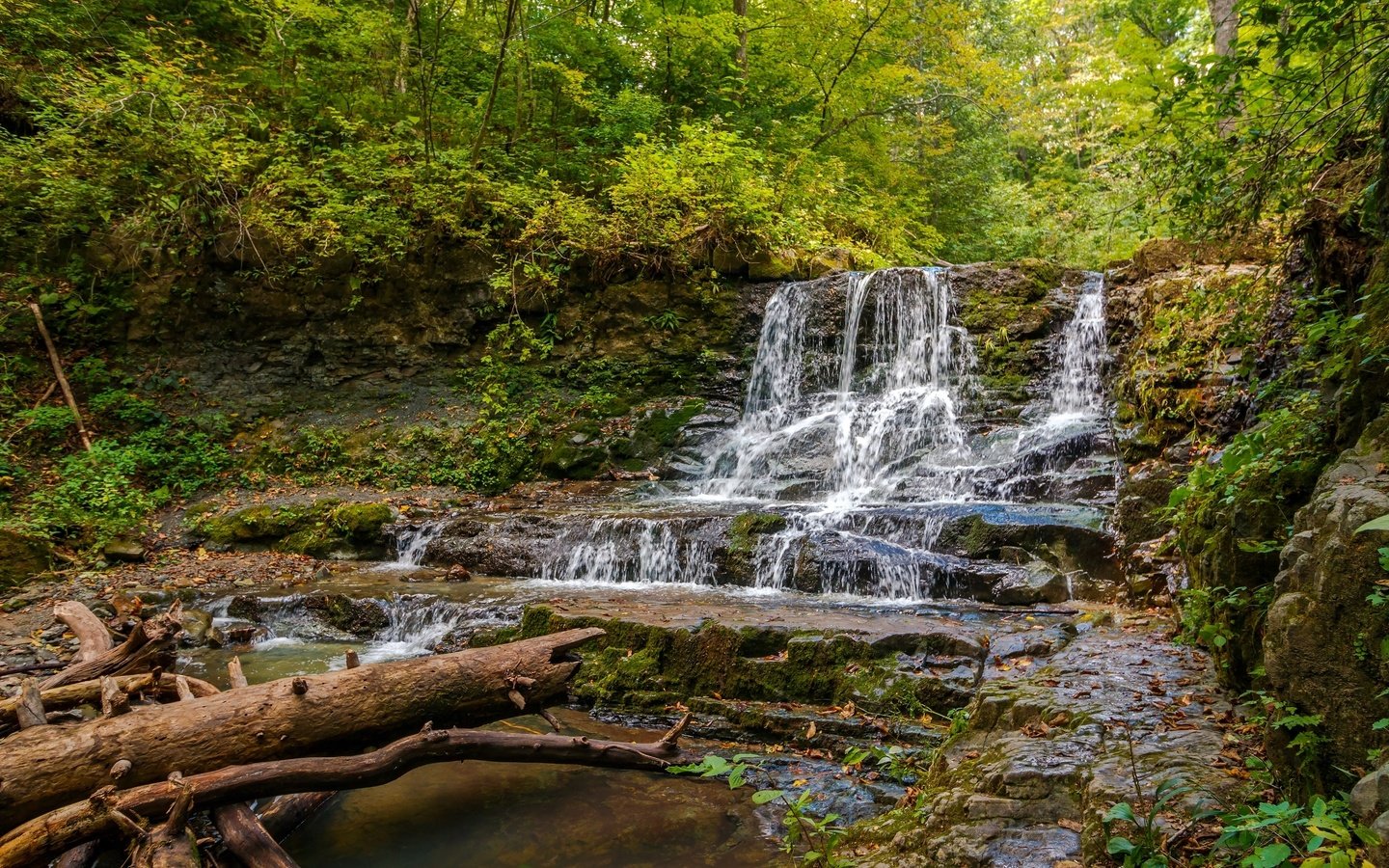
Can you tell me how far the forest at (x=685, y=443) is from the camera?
2859mm

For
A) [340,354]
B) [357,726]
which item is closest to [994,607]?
[357,726]

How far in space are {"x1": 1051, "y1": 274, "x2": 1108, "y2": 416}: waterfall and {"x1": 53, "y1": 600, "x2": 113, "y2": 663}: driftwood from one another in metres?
10.1

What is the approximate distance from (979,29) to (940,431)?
61.6 feet

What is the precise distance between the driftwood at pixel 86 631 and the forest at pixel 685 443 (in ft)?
0.09

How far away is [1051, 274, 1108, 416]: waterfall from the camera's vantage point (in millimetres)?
9383

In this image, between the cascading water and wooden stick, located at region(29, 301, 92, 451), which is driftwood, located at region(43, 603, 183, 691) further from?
wooden stick, located at region(29, 301, 92, 451)

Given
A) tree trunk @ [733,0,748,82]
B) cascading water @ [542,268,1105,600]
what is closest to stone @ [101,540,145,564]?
cascading water @ [542,268,1105,600]

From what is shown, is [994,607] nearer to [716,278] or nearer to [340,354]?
[716,278]

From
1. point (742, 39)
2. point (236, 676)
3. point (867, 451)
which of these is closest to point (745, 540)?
point (867, 451)

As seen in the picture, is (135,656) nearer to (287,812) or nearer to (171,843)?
(287,812)

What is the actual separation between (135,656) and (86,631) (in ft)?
2.65

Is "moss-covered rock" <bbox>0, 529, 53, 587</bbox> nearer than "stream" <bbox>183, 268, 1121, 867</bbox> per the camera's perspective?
No

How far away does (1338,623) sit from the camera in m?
1.99

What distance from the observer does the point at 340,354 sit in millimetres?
12219
